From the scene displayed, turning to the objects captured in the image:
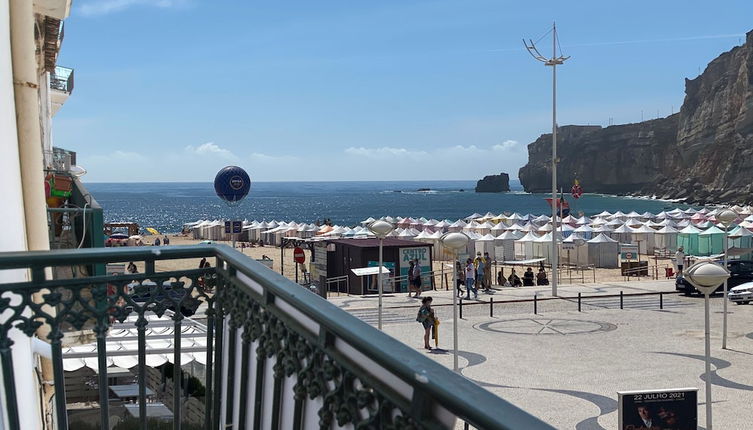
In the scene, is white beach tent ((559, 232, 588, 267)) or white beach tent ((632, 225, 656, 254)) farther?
white beach tent ((632, 225, 656, 254))

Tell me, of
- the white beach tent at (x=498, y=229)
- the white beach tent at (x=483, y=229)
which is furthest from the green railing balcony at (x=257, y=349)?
the white beach tent at (x=483, y=229)

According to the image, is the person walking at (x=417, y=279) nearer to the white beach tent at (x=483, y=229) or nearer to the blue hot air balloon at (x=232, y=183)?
the blue hot air balloon at (x=232, y=183)

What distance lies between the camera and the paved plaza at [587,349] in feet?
47.4

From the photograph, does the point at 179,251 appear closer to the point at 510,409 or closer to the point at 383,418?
the point at 383,418

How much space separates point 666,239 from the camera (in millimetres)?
49375

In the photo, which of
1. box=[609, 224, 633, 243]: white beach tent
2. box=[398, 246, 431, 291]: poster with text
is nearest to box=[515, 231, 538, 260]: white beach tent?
box=[609, 224, 633, 243]: white beach tent

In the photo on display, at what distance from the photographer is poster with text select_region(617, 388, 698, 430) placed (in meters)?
10.4

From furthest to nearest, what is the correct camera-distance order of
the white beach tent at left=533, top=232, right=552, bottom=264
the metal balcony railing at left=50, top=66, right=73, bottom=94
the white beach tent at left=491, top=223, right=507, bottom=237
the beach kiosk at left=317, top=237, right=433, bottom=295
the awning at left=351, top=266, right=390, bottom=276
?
the white beach tent at left=491, top=223, right=507, bottom=237, the white beach tent at left=533, top=232, right=552, bottom=264, the beach kiosk at left=317, top=237, right=433, bottom=295, the awning at left=351, top=266, right=390, bottom=276, the metal balcony railing at left=50, top=66, right=73, bottom=94

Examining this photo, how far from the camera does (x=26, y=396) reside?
427 cm

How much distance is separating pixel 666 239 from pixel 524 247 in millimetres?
10363

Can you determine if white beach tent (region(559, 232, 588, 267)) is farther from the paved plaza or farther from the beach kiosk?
the beach kiosk

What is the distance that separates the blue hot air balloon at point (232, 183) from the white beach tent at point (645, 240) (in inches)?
1429

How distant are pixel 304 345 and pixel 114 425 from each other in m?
8.18

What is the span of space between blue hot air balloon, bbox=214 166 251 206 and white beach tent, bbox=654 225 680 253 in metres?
35.6
